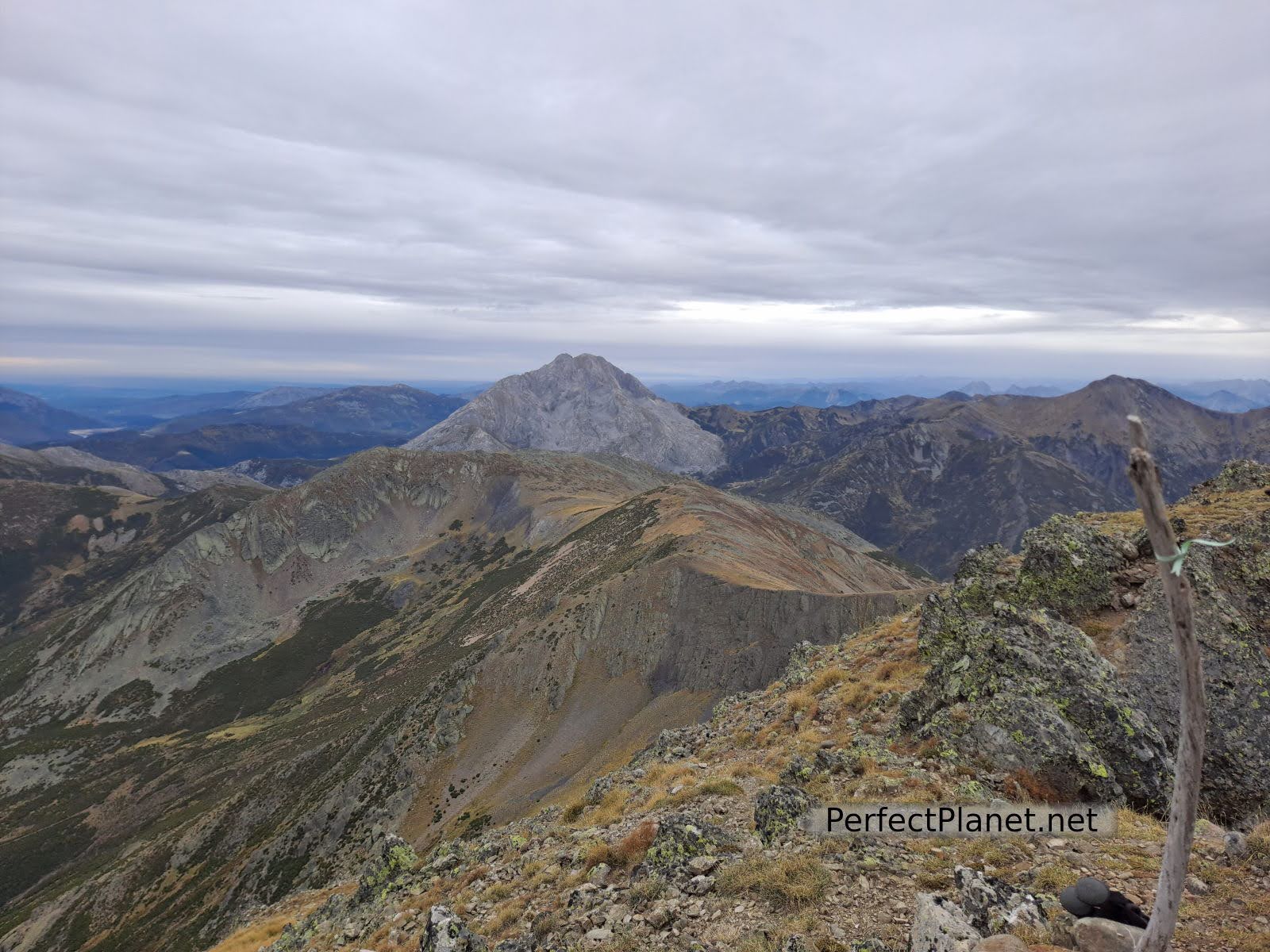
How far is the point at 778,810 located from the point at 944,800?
3697 millimetres

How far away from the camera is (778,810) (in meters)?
13.4

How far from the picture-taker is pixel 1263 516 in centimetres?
1886

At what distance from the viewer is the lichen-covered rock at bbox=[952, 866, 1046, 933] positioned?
26.5 feet

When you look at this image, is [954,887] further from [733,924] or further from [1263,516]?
[1263,516]

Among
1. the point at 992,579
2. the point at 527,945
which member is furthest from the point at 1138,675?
the point at 527,945

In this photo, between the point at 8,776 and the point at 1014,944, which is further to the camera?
the point at 8,776

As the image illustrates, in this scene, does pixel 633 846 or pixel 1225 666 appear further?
pixel 633 846

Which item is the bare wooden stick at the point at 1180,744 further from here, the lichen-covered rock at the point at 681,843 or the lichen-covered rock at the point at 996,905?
the lichen-covered rock at the point at 681,843

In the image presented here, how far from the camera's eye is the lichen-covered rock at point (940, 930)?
7.56 metres

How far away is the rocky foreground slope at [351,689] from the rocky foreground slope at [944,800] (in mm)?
41542

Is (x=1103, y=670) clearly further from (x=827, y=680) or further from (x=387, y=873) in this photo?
(x=387, y=873)

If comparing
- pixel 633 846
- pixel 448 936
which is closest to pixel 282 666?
pixel 448 936

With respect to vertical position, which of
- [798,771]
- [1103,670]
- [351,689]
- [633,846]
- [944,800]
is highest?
[1103,670]

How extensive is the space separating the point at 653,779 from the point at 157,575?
224 metres
